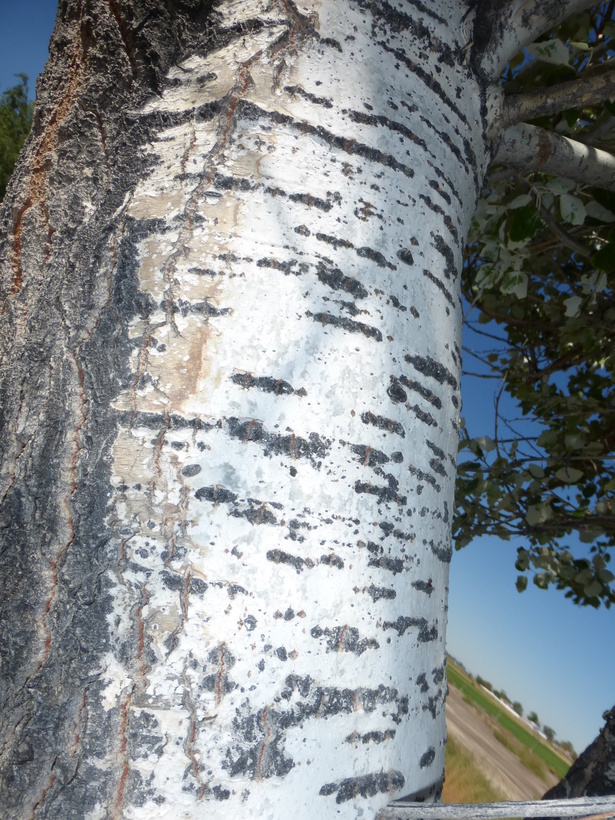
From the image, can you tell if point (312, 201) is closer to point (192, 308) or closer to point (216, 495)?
point (192, 308)

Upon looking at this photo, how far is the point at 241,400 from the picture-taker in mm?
507

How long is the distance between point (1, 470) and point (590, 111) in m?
2.33

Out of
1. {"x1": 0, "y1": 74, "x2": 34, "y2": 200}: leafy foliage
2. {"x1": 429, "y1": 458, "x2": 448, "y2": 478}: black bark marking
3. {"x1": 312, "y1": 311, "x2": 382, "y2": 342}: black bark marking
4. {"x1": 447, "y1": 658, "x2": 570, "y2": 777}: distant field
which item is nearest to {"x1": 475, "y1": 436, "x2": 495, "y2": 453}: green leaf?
{"x1": 429, "y1": 458, "x2": 448, "y2": 478}: black bark marking

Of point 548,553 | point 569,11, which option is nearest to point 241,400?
point 569,11

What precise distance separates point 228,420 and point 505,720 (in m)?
5.28

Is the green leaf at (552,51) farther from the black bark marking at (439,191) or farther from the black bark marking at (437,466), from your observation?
the black bark marking at (437,466)

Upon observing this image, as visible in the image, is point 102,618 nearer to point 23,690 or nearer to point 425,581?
point 23,690

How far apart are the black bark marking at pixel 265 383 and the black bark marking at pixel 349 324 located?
7cm

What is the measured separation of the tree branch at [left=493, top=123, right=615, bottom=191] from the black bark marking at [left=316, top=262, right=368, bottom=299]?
0.59m

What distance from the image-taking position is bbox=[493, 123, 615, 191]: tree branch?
3.38 ft

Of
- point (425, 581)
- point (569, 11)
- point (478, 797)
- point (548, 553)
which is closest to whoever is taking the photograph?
point (425, 581)

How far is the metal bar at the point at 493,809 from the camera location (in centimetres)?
49

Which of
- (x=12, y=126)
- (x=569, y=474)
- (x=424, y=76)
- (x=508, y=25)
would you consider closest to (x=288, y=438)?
(x=424, y=76)

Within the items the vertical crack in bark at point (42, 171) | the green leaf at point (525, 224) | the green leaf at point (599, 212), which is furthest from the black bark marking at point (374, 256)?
the green leaf at point (599, 212)
